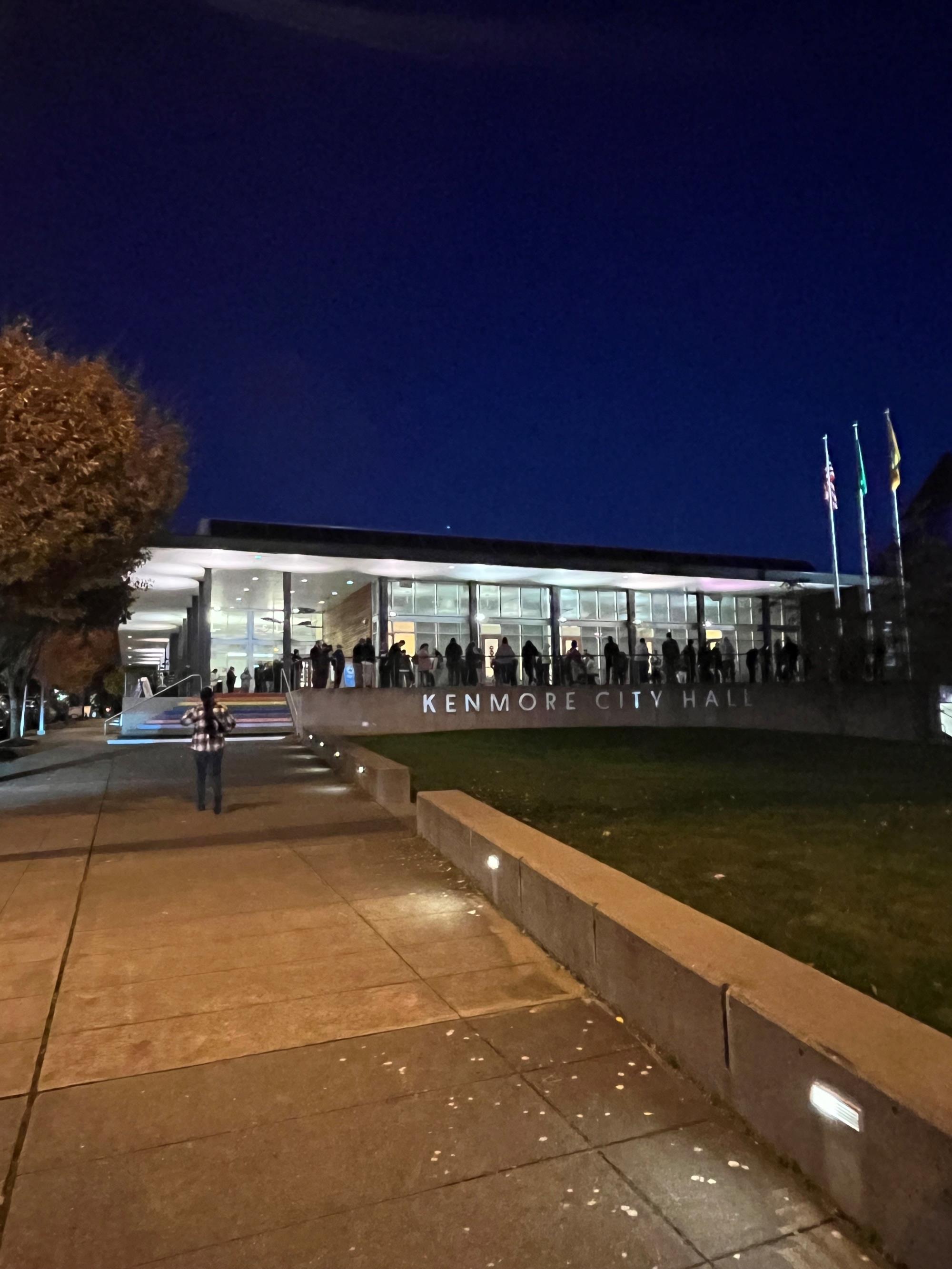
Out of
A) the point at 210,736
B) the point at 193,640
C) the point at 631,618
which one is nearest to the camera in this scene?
the point at 210,736

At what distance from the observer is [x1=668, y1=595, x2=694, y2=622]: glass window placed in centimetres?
4394

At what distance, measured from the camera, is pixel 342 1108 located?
3.82 m

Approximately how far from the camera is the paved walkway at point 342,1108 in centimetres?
294

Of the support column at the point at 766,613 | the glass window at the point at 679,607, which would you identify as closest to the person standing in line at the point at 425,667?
the glass window at the point at 679,607

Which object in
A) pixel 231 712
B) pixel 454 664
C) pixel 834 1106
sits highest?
pixel 454 664

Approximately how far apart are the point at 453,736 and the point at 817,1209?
726 inches

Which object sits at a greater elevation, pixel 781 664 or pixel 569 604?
pixel 569 604

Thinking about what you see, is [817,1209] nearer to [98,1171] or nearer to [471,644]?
[98,1171]

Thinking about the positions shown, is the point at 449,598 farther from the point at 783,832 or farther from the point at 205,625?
the point at 783,832

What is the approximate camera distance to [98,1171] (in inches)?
133

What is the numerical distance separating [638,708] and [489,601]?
14.3 m

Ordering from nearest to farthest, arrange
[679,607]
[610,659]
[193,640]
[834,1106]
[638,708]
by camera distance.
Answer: [834,1106], [638,708], [610,659], [193,640], [679,607]

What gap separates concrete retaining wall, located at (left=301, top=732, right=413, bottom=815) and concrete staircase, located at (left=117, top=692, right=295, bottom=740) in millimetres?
8932

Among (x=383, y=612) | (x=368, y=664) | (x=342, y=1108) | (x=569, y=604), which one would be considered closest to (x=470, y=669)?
(x=368, y=664)
